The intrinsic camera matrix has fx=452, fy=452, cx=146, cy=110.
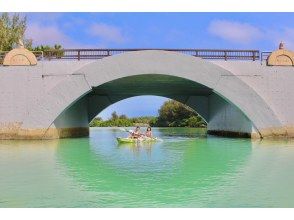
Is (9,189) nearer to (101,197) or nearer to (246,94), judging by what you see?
(101,197)

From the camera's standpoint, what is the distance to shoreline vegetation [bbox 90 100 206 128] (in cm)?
4709

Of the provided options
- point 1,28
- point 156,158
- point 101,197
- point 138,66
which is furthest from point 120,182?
point 1,28

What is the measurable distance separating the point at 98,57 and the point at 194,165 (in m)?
10.2

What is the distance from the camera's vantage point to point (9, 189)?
7438 mm

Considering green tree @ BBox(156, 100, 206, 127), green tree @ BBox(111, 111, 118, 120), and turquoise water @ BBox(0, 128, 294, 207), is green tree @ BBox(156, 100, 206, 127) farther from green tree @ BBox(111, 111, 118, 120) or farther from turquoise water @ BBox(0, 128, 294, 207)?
turquoise water @ BBox(0, 128, 294, 207)

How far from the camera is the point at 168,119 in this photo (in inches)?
2030

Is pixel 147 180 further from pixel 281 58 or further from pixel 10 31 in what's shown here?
pixel 10 31

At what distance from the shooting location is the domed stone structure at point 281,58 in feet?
66.0

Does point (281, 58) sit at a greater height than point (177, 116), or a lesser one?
greater

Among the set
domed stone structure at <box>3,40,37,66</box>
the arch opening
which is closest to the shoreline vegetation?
the arch opening

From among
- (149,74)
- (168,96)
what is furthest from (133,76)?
(168,96)

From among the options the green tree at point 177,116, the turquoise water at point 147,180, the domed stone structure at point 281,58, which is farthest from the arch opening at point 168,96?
the green tree at point 177,116

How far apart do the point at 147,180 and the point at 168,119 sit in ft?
142

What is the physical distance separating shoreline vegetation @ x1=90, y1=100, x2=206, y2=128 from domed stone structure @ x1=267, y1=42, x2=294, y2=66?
24296mm
